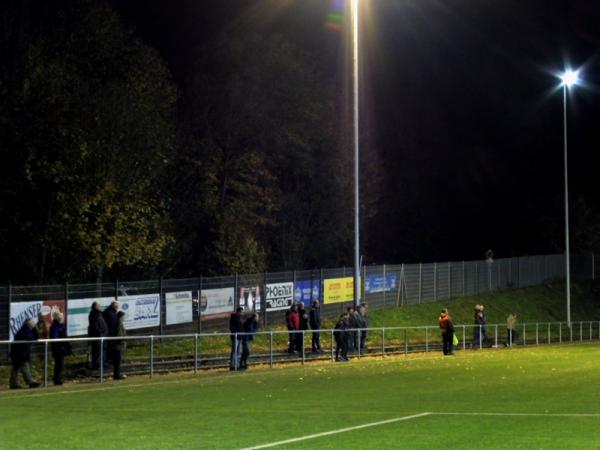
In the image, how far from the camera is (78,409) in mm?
15156

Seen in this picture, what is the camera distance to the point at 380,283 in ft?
152

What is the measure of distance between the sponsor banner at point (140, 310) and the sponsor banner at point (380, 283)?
15.7 meters

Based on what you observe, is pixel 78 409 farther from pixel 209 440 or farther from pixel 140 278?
pixel 140 278

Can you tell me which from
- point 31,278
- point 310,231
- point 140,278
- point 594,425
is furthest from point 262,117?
point 594,425

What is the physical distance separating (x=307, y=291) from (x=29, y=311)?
53.5ft

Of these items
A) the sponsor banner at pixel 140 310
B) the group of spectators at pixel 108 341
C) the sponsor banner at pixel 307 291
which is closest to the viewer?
the group of spectators at pixel 108 341

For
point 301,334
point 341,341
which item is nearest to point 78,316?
point 301,334

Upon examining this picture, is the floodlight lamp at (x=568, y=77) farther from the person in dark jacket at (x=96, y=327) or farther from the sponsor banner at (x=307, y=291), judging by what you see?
the person in dark jacket at (x=96, y=327)

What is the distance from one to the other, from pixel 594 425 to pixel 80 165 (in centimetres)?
1804

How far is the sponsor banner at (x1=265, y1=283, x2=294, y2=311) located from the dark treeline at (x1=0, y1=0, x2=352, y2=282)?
351 cm

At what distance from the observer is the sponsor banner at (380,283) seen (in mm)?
45219

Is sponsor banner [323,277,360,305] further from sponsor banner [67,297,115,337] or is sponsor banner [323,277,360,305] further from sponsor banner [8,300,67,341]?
sponsor banner [8,300,67,341]

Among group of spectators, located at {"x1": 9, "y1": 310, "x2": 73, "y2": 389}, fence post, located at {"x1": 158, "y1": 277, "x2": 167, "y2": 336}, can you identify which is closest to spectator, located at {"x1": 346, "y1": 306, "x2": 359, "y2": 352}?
fence post, located at {"x1": 158, "y1": 277, "x2": 167, "y2": 336}

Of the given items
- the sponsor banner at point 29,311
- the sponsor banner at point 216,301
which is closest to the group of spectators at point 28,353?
the sponsor banner at point 29,311
